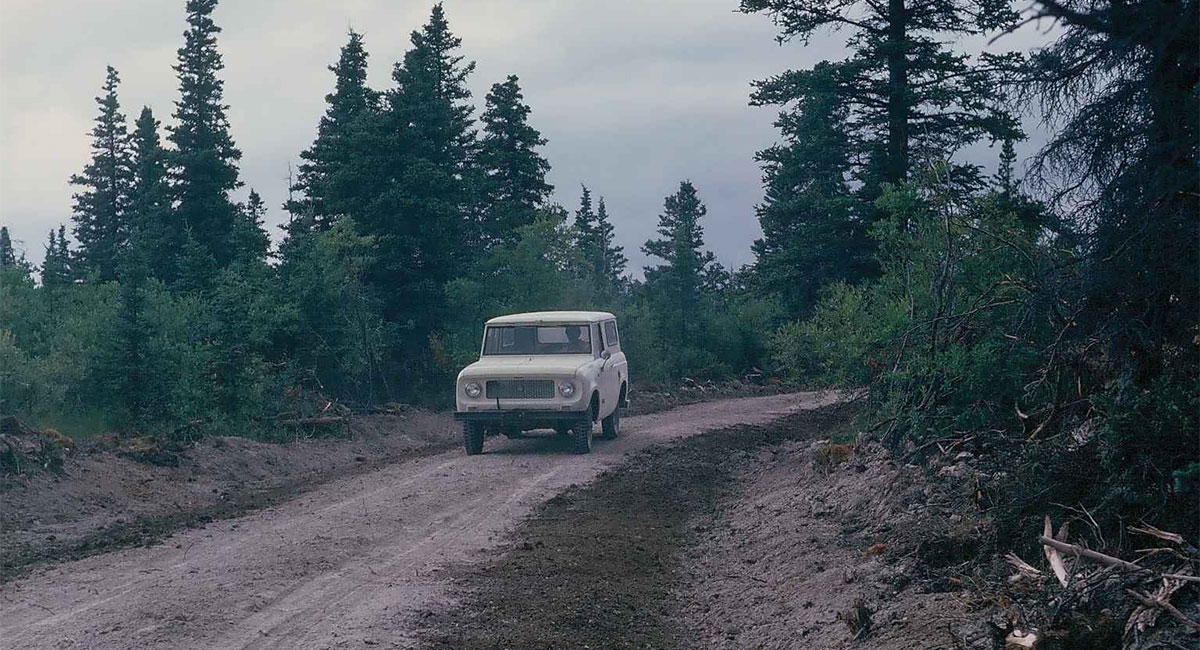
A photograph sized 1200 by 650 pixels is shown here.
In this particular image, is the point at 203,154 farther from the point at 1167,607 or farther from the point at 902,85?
the point at 1167,607

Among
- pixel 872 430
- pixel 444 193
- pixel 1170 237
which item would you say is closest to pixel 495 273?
pixel 444 193

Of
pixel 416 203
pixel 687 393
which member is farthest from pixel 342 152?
pixel 687 393

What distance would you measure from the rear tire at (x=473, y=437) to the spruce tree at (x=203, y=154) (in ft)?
73.9

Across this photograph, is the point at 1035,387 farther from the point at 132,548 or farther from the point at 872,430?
the point at 132,548

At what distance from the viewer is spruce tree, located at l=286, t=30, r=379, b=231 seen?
30906 mm

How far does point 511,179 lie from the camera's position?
39.8 metres

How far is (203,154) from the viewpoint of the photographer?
1447 inches

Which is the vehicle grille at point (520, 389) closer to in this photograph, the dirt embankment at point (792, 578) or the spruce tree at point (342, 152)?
the dirt embankment at point (792, 578)

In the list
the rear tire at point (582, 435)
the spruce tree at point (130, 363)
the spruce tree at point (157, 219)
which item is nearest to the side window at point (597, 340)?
the rear tire at point (582, 435)

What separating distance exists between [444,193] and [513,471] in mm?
17981

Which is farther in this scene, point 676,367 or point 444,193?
point 676,367

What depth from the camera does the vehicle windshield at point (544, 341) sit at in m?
17.7

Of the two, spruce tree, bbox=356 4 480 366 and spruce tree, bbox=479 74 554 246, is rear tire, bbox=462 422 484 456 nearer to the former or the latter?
spruce tree, bbox=356 4 480 366

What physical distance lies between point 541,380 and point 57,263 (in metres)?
36.4
